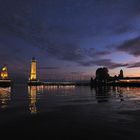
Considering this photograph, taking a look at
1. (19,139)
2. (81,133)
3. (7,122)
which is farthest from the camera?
(7,122)

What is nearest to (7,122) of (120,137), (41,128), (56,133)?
(41,128)

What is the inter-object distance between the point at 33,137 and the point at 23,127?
3.80 m

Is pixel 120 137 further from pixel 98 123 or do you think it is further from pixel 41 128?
pixel 41 128

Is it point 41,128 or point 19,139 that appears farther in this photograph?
point 41,128

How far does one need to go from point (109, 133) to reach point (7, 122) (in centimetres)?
1029

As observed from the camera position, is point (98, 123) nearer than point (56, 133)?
No

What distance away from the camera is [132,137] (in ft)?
54.0

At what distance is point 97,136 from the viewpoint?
56.1 feet

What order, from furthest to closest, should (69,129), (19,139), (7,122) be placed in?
(7,122) < (69,129) < (19,139)

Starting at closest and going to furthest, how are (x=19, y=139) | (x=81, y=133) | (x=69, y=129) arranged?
1. (x=19, y=139)
2. (x=81, y=133)
3. (x=69, y=129)

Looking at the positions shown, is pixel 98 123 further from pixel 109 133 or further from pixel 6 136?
pixel 6 136

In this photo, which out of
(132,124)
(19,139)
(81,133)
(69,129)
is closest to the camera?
(19,139)

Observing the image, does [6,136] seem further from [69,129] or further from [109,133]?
[109,133]

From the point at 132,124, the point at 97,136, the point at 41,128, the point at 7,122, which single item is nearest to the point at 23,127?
the point at 41,128
